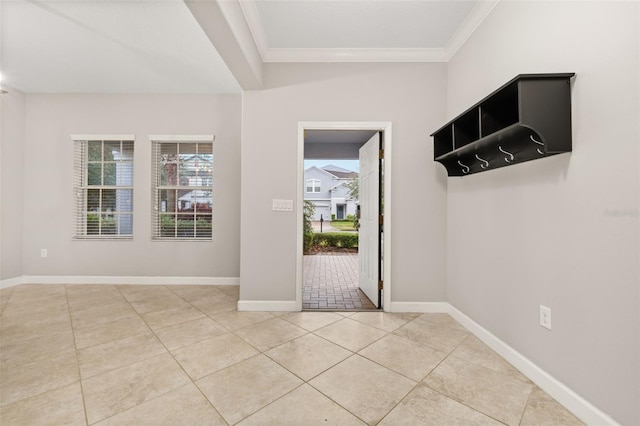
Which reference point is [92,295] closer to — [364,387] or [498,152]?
[364,387]

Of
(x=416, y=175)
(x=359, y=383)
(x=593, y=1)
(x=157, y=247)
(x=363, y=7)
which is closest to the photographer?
(x=593, y=1)

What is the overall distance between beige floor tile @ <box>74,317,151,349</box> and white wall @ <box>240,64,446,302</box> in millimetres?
1039

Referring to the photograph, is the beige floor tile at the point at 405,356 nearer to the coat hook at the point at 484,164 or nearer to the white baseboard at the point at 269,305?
the white baseboard at the point at 269,305

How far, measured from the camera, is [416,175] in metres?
2.73

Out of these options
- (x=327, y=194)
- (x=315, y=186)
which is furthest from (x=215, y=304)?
(x=315, y=186)

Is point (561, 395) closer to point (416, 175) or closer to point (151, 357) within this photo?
point (416, 175)

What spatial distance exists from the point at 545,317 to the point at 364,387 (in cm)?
120

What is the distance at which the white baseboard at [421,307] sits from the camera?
2740 millimetres

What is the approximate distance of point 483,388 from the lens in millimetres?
1588

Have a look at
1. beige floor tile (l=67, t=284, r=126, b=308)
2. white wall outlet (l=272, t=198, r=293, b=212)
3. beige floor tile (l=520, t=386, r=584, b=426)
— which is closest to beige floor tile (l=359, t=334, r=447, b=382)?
beige floor tile (l=520, t=386, r=584, b=426)

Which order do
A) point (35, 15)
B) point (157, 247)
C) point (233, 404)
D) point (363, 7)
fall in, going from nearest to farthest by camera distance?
point (233, 404), point (363, 7), point (35, 15), point (157, 247)

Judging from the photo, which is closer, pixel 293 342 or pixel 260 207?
pixel 293 342

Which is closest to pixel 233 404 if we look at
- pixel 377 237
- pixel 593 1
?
pixel 377 237

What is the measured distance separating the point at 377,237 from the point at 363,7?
2.15 metres
